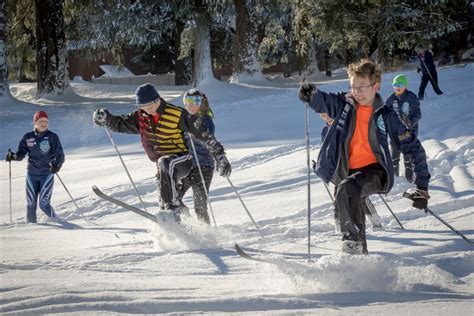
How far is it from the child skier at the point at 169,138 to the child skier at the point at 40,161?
280 cm

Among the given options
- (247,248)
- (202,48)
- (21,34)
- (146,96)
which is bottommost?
(247,248)

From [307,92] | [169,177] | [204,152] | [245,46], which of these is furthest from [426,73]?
[307,92]

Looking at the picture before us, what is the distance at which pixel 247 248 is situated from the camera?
6.53 m

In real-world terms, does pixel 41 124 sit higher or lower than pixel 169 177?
higher

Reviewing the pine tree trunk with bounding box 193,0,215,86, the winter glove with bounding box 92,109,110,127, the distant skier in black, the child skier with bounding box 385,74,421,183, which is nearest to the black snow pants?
the winter glove with bounding box 92,109,110,127

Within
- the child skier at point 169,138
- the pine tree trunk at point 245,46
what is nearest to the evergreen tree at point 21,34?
the pine tree trunk at point 245,46

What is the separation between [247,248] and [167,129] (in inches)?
58.0

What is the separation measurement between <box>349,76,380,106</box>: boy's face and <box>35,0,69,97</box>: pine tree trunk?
20.1 m

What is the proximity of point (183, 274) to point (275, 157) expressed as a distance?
7.20 meters

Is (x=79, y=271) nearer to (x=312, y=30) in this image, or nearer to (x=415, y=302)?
(x=415, y=302)

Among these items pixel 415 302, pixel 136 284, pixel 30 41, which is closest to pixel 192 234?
pixel 136 284

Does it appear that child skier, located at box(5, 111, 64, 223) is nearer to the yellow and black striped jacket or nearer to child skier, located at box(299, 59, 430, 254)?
the yellow and black striped jacket

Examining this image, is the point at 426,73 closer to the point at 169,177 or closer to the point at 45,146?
the point at 45,146

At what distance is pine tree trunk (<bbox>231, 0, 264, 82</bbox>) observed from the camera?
2447 cm
